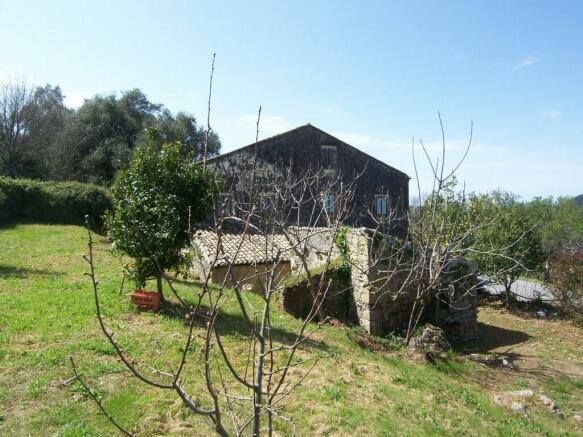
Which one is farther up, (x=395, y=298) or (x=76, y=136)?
(x=76, y=136)

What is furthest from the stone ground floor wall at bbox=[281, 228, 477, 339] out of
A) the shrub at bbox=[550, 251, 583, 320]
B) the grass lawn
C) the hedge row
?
the hedge row

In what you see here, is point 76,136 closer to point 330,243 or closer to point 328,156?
point 328,156

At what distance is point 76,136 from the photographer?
31.8m

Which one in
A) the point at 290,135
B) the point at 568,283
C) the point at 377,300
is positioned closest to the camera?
the point at 377,300

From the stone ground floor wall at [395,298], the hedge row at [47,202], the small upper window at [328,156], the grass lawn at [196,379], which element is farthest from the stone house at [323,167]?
the grass lawn at [196,379]

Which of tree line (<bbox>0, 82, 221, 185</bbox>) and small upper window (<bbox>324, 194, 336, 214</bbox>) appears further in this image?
tree line (<bbox>0, 82, 221, 185</bbox>)

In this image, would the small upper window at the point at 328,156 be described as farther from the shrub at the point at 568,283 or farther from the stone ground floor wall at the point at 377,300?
the shrub at the point at 568,283

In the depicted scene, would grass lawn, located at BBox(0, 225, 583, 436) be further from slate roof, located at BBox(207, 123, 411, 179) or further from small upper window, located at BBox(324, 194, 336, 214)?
slate roof, located at BBox(207, 123, 411, 179)

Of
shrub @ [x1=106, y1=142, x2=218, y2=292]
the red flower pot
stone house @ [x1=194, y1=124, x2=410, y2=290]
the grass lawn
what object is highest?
stone house @ [x1=194, y1=124, x2=410, y2=290]

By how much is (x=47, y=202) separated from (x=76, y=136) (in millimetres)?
10524

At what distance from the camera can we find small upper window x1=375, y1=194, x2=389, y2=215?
23.4 m

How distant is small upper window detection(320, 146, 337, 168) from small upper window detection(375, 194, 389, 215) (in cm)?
320

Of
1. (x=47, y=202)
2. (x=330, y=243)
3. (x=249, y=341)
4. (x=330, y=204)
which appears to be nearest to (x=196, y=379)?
(x=249, y=341)

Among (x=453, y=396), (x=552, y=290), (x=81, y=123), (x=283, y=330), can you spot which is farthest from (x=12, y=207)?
(x=552, y=290)
